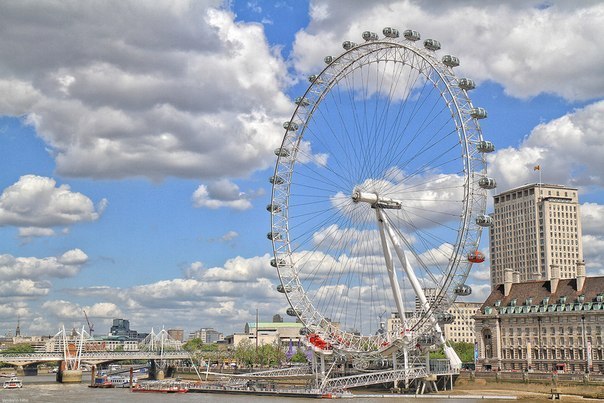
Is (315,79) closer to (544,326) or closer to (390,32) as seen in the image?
(390,32)

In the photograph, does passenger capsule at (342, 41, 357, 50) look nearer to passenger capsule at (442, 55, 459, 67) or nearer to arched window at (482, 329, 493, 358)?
passenger capsule at (442, 55, 459, 67)

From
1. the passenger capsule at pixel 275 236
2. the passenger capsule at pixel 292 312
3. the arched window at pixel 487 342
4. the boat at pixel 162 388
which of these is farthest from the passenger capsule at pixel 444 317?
the boat at pixel 162 388

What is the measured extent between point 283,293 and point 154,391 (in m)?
26.1

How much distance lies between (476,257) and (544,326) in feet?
127

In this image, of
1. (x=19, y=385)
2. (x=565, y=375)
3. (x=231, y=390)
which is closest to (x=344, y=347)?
(x=231, y=390)

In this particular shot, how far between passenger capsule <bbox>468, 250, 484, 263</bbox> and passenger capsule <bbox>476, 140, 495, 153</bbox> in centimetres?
952

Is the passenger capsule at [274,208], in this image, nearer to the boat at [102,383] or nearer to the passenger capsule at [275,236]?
the passenger capsule at [275,236]

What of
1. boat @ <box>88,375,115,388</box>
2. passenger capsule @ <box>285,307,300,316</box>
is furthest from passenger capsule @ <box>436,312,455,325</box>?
boat @ <box>88,375,115,388</box>

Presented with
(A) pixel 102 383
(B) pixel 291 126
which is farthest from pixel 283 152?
(A) pixel 102 383

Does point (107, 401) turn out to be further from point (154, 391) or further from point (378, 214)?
point (378, 214)

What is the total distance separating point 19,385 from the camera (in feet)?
407

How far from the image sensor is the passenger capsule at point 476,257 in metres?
77.1

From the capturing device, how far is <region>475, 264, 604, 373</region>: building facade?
343ft

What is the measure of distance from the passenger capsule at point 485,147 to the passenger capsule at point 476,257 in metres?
9.52
